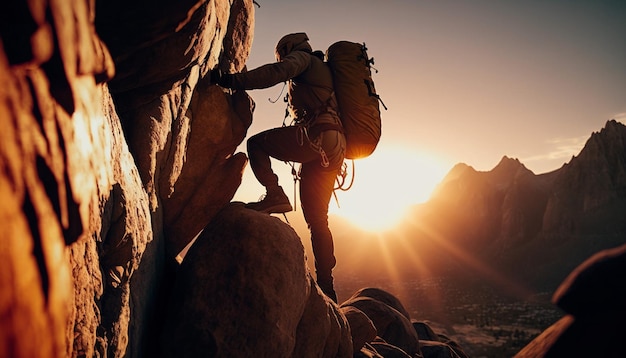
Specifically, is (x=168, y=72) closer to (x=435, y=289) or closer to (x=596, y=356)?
(x=596, y=356)

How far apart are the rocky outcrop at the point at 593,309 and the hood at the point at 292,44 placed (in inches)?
244

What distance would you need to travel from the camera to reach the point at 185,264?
5.57 meters

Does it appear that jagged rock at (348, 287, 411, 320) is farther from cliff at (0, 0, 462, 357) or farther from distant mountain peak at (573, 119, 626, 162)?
distant mountain peak at (573, 119, 626, 162)

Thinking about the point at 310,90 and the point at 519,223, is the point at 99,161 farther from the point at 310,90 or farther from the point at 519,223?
the point at 519,223

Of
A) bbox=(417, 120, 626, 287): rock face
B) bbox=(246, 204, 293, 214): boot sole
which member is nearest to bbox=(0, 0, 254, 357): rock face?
bbox=(246, 204, 293, 214): boot sole

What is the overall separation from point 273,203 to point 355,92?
2.82 metres

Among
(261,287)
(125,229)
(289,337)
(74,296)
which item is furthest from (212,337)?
(74,296)

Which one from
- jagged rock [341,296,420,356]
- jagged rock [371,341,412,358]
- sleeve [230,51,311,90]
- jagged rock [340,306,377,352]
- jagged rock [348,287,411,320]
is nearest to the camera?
sleeve [230,51,311,90]

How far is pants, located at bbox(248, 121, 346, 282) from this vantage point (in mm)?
7020

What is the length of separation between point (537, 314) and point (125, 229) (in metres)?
65.8

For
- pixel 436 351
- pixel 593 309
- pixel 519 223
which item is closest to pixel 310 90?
pixel 593 309

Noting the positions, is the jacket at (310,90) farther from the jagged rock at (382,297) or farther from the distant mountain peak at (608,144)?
the distant mountain peak at (608,144)

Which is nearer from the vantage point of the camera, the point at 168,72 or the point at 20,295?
the point at 20,295

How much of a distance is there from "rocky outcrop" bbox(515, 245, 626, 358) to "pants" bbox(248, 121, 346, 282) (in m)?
5.45
